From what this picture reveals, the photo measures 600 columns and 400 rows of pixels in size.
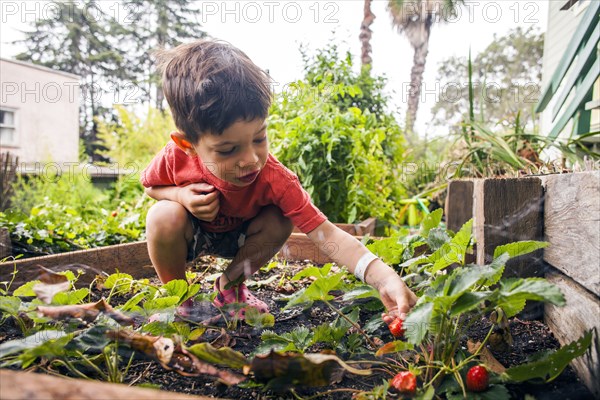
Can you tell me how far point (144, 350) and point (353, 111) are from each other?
2.68 metres

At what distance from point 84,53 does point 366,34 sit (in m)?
8.11

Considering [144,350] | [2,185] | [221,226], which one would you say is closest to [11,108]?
[2,185]

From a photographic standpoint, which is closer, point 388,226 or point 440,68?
point 388,226

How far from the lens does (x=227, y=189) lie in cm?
133

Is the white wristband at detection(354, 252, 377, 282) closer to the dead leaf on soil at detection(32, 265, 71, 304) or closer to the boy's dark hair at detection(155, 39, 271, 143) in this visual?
the boy's dark hair at detection(155, 39, 271, 143)

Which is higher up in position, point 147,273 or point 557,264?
point 557,264

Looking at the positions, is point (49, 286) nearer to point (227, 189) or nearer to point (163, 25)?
point (227, 189)

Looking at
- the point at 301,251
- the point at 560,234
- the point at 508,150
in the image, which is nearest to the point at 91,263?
the point at 301,251

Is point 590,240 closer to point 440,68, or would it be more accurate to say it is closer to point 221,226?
point 221,226

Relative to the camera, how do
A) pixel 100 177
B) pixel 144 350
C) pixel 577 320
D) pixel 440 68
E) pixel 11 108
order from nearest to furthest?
1. pixel 144 350
2. pixel 577 320
3. pixel 100 177
4. pixel 11 108
5. pixel 440 68

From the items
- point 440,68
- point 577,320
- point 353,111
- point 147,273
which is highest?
point 440,68

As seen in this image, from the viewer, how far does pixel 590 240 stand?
83cm

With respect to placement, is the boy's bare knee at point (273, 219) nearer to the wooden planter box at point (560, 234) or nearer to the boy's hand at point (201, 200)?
the boy's hand at point (201, 200)

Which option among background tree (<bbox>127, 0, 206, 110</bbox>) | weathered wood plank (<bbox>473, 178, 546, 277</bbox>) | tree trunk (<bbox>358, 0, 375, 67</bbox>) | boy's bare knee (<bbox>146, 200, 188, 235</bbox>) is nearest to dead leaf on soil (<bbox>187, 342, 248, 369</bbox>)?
boy's bare knee (<bbox>146, 200, 188, 235</bbox>)
